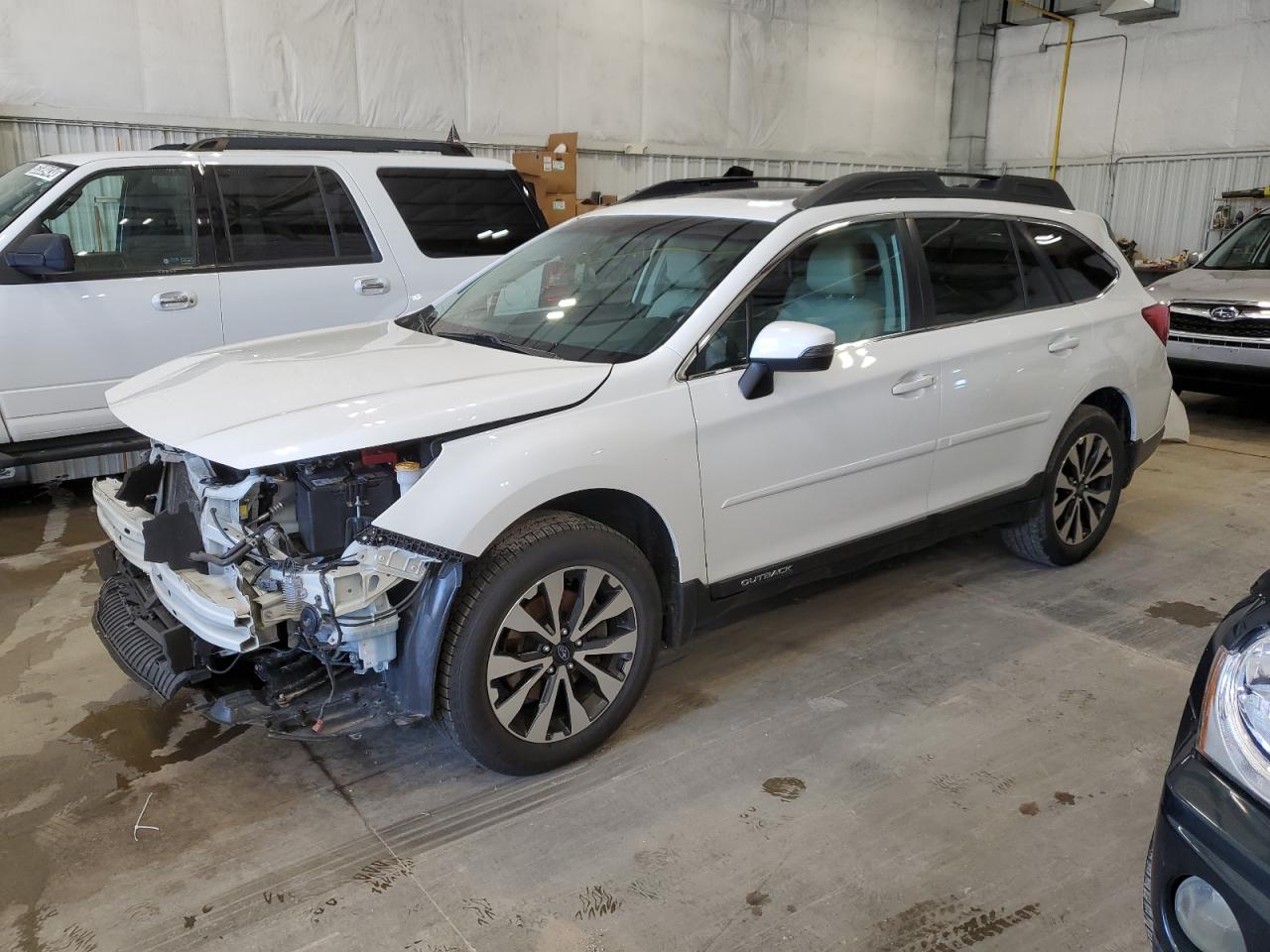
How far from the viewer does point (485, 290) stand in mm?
3725

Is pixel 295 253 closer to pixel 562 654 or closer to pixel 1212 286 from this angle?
pixel 562 654

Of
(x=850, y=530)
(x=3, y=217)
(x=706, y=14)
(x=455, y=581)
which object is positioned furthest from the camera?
(x=706, y=14)

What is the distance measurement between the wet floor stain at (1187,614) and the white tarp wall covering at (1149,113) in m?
10.5

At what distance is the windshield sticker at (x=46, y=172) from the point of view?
→ 484cm

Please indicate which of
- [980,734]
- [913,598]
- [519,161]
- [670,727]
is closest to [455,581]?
[670,727]

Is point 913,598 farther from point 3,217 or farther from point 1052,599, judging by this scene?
point 3,217

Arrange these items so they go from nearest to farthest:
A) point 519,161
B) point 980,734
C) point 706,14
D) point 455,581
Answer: point 455,581 < point 980,734 < point 519,161 < point 706,14

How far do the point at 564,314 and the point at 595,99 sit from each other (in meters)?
8.34

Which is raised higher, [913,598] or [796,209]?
[796,209]

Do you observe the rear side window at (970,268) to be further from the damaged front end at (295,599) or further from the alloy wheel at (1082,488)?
the damaged front end at (295,599)

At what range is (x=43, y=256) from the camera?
15.0 ft

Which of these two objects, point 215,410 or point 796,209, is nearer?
point 215,410

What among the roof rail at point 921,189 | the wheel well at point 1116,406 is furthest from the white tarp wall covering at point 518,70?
the wheel well at point 1116,406

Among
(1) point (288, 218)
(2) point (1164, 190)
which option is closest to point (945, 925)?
(1) point (288, 218)
